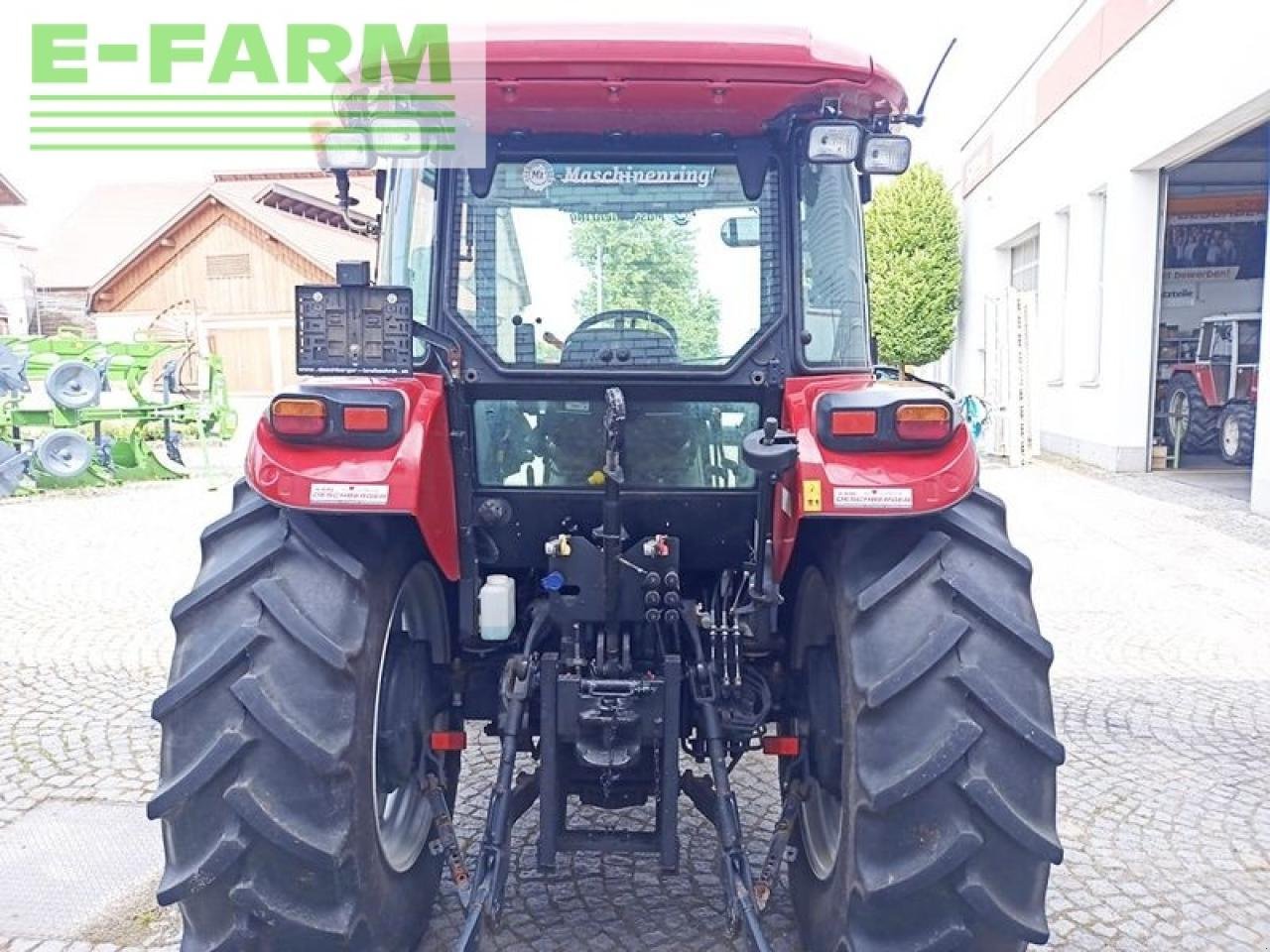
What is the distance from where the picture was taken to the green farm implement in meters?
11.4

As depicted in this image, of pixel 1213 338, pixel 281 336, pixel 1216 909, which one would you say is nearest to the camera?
pixel 1216 909

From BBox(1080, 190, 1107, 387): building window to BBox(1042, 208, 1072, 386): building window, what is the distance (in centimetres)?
95

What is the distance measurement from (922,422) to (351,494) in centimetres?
127

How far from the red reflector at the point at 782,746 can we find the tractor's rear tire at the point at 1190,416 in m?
12.9

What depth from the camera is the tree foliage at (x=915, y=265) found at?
21.3 metres

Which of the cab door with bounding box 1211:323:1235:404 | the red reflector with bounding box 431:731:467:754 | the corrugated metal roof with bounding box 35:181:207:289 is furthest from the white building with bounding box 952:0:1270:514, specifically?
the corrugated metal roof with bounding box 35:181:207:289

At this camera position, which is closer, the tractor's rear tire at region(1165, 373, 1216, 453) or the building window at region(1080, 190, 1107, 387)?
the tractor's rear tire at region(1165, 373, 1216, 453)

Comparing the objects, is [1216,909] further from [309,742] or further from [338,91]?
[338,91]

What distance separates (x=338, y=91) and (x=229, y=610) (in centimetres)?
128

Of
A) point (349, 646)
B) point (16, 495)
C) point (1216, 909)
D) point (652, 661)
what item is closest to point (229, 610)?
point (349, 646)

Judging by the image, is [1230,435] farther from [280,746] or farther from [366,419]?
[280,746]

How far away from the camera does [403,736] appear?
2.52 meters

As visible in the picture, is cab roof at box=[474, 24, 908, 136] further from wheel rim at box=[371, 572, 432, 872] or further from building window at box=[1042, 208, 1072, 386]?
building window at box=[1042, 208, 1072, 386]

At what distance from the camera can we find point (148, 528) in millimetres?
9641
